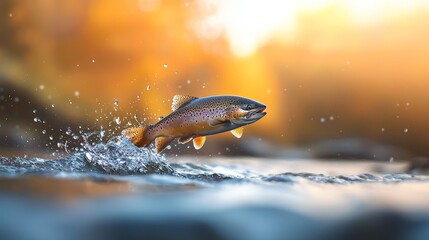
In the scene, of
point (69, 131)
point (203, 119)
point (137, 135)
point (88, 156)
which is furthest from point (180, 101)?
point (69, 131)

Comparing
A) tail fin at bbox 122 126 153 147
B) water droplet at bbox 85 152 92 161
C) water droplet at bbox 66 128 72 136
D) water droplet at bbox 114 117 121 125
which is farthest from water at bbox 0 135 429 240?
water droplet at bbox 66 128 72 136

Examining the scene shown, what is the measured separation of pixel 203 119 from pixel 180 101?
23.0 inches

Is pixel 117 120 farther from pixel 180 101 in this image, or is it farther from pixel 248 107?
pixel 248 107

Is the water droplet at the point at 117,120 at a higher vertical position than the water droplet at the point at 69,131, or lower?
higher

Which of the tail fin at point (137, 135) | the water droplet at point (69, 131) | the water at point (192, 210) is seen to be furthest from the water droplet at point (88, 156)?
the water at point (192, 210)

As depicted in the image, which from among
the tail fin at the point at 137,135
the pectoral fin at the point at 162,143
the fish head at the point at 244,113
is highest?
the fish head at the point at 244,113

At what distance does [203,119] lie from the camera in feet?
22.9

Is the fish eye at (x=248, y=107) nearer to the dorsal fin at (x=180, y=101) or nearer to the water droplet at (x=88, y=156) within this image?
the dorsal fin at (x=180, y=101)

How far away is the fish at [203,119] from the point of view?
701 cm

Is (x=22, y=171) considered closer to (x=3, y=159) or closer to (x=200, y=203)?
Answer: (x=3, y=159)

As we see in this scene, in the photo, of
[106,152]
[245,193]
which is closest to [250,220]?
[245,193]

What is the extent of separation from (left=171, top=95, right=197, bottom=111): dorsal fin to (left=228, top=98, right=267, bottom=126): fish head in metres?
0.64

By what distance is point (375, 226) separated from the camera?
4.65 meters

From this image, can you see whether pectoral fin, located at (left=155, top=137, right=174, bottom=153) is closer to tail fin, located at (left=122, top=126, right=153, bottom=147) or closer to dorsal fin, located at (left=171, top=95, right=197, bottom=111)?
tail fin, located at (left=122, top=126, right=153, bottom=147)
